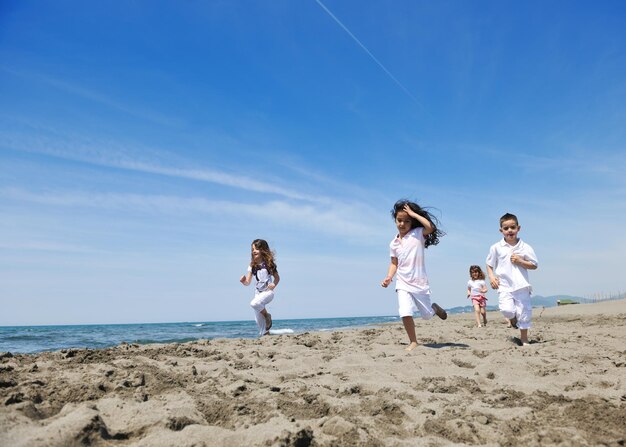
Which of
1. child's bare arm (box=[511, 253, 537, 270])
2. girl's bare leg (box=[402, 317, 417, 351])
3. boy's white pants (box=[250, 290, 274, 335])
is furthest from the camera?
boy's white pants (box=[250, 290, 274, 335])

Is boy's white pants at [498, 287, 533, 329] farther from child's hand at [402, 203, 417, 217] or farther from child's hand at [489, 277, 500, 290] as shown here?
child's hand at [402, 203, 417, 217]

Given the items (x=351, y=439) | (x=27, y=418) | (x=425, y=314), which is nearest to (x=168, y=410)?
(x=27, y=418)

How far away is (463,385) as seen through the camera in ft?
11.2

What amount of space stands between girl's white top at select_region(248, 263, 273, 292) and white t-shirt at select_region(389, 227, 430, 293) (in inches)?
142

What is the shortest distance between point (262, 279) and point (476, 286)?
18.0 ft

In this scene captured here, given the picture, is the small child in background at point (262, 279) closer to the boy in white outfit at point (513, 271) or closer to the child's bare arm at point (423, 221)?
the child's bare arm at point (423, 221)

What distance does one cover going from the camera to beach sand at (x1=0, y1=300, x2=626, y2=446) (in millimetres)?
2268

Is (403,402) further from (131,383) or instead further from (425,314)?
(425,314)

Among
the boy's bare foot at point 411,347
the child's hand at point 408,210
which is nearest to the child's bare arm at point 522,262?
the child's hand at point 408,210

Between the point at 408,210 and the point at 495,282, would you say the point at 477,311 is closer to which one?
the point at 495,282


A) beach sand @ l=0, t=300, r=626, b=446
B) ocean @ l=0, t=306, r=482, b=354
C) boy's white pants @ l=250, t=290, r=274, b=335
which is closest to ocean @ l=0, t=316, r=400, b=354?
ocean @ l=0, t=306, r=482, b=354

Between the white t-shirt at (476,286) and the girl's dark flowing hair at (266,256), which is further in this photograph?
the white t-shirt at (476,286)

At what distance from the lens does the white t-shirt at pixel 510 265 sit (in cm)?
593

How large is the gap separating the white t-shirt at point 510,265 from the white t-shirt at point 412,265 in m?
1.20
